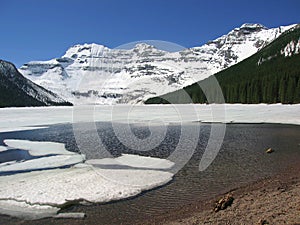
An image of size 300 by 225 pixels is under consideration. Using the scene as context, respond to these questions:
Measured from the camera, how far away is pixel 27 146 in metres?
25.9

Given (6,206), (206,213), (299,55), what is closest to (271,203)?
(206,213)

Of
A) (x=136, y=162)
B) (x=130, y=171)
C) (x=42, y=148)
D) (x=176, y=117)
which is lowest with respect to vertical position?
(x=130, y=171)

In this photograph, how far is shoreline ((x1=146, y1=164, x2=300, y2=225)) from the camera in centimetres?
800

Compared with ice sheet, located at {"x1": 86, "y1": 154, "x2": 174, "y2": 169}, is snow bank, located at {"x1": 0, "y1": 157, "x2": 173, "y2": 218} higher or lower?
lower

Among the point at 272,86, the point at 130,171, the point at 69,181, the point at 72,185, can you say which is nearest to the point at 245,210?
the point at 72,185

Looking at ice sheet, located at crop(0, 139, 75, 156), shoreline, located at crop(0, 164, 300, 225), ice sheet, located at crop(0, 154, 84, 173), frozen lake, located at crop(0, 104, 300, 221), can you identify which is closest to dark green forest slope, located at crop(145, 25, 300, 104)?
frozen lake, located at crop(0, 104, 300, 221)

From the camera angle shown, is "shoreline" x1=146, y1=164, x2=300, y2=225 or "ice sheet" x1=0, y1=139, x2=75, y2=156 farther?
"ice sheet" x1=0, y1=139, x2=75, y2=156

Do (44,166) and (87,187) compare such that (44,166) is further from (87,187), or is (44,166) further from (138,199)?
(138,199)

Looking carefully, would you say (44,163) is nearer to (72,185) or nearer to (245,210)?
(72,185)

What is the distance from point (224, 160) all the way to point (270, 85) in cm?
7708

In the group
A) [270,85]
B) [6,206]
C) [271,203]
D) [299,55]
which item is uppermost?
[299,55]

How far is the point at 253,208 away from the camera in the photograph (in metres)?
9.20

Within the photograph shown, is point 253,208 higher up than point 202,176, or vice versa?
point 253,208

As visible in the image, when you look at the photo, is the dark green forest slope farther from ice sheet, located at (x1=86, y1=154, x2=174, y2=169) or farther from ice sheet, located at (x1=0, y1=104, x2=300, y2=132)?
ice sheet, located at (x1=86, y1=154, x2=174, y2=169)
